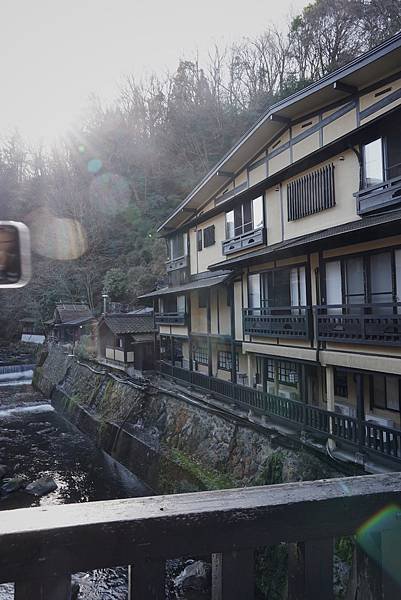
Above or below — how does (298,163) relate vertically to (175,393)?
above

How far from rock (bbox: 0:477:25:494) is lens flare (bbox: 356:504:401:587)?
18.4 metres

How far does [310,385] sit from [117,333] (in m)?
15.8

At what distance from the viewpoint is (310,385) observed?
1505 centimetres

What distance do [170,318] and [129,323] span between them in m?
5.97

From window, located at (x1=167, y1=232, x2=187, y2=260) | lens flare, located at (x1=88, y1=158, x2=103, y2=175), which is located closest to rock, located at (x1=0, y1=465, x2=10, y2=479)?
window, located at (x1=167, y1=232, x2=187, y2=260)

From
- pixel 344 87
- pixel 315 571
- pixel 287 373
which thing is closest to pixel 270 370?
pixel 287 373

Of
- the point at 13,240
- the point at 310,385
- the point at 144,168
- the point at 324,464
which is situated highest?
the point at 144,168

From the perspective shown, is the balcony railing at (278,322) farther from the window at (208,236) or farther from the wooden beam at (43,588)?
the wooden beam at (43,588)

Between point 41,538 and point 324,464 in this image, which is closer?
point 41,538

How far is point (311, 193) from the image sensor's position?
14.1 meters

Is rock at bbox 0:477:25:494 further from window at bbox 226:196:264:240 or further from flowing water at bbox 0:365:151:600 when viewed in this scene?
window at bbox 226:196:264:240

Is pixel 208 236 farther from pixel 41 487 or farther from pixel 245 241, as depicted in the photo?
pixel 41 487

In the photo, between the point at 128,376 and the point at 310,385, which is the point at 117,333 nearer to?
the point at 128,376

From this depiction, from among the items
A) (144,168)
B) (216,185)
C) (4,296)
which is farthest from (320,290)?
(4,296)
